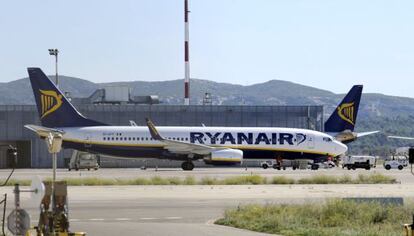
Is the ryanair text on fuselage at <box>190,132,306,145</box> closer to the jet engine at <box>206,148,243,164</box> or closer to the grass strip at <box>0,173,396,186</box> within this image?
the jet engine at <box>206,148,243,164</box>

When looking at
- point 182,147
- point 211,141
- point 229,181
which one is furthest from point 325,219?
point 211,141

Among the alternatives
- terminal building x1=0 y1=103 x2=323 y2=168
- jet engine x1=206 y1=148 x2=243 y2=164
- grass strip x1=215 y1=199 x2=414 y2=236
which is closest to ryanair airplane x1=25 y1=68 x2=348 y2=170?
jet engine x1=206 y1=148 x2=243 y2=164

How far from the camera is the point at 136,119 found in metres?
88.9

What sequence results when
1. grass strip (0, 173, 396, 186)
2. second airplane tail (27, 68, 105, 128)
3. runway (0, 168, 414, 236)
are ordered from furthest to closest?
1. second airplane tail (27, 68, 105, 128)
2. grass strip (0, 173, 396, 186)
3. runway (0, 168, 414, 236)

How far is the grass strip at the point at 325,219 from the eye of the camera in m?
20.1

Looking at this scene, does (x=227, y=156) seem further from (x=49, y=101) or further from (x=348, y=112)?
(x=348, y=112)

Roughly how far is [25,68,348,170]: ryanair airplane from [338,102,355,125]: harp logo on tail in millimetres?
11434

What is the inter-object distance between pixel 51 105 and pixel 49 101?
0.36m

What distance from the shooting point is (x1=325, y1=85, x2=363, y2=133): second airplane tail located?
3039 inches

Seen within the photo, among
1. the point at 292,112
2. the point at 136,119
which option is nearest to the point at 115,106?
the point at 136,119

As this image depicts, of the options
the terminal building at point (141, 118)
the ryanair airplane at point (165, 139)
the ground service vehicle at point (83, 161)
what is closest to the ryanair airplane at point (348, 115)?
the ryanair airplane at point (165, 139)

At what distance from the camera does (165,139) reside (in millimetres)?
64750

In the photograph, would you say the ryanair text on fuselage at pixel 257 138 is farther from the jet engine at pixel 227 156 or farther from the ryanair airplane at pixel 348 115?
the ryanair airplane at pixel 348 115

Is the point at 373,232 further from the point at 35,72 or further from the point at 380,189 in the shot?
the point at 35,72
